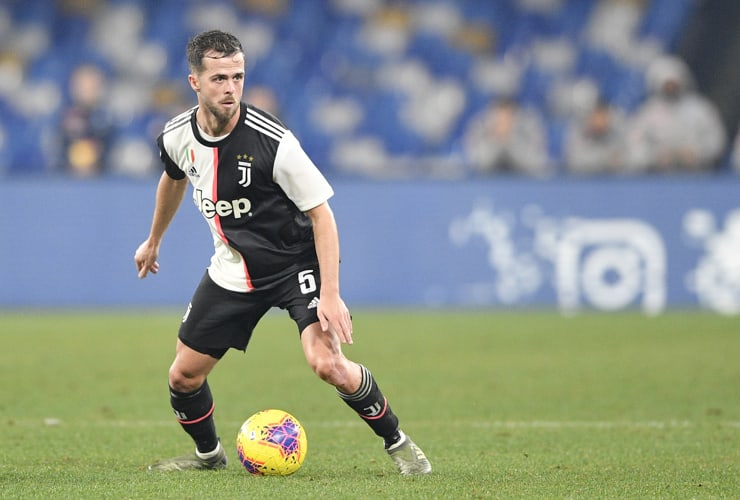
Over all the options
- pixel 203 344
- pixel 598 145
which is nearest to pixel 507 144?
pixel 598 145

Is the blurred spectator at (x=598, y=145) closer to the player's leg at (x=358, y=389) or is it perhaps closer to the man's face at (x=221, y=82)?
the player's leg at (x=358, y=389)

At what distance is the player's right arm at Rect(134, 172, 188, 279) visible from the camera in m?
6.39

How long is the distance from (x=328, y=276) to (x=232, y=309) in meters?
0.64

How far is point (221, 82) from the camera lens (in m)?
5.71

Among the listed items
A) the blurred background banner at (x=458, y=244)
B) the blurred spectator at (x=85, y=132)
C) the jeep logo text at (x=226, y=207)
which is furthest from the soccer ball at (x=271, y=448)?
the blurred spectator at (x=85, y=132)

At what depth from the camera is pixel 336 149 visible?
1936 centimetres

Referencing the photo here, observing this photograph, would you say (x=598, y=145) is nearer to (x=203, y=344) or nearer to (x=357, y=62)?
(x=357, y=62)

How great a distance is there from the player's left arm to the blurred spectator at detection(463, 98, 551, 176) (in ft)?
34.5

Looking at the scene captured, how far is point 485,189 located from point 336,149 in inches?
175

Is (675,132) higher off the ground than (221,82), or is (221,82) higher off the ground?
(221,82)

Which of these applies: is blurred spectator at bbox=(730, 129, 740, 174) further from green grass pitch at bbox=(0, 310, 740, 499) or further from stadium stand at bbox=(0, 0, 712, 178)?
green grass pitch at bbox=(0, 310, 740, 499)

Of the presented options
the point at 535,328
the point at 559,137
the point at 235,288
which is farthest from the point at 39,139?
the point at 235,288

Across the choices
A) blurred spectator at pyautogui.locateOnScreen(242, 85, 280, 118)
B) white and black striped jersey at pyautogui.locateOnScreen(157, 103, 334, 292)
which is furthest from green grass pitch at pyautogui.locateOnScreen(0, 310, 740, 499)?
blurred spectator at pyautogui.locateOnScreen(242, 85, 280, 118)

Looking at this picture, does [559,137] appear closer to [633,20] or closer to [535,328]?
[633,20]
